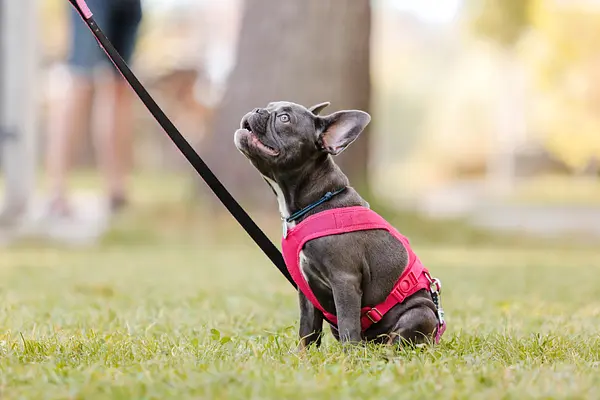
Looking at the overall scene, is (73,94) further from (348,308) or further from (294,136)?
(348,308)

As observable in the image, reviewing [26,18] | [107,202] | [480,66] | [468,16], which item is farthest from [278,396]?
[480,66]

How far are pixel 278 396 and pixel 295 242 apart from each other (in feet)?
2.88

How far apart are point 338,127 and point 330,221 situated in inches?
13.8

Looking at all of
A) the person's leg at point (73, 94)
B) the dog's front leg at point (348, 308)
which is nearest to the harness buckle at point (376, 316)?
the dog's front leg at point (348, 308)

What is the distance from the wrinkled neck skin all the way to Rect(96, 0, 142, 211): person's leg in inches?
212

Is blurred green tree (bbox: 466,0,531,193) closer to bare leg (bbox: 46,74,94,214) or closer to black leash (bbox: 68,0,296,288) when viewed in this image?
bare leg (bbox: 46,74,94,214)

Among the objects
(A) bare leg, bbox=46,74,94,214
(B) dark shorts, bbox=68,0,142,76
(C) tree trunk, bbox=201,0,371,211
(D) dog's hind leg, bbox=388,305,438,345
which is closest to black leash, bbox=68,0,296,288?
(D) dog's hind leg, bbox=388,305,438,345

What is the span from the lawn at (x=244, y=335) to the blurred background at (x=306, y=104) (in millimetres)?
1328

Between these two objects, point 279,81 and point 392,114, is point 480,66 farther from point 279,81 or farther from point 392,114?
point 279,81

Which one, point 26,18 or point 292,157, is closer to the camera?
point 292,157

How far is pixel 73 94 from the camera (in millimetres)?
8578

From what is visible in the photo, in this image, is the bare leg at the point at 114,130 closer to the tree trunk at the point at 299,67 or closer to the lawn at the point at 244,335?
the tree trunk at the point at 299,67

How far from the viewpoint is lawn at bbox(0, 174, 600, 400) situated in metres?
2.56

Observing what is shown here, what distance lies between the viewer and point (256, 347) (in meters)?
3.26
